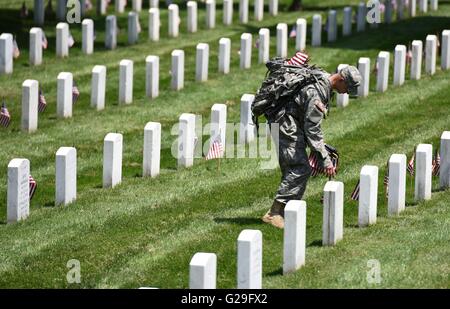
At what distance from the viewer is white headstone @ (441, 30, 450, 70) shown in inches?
1024

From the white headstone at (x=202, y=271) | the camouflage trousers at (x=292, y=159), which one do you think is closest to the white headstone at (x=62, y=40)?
the camouflage trousers at (x=292, y=159)

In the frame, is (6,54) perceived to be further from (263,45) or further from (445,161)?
(445,161)

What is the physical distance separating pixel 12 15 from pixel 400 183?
55.8ft

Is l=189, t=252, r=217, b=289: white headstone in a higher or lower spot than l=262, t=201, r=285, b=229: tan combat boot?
higher

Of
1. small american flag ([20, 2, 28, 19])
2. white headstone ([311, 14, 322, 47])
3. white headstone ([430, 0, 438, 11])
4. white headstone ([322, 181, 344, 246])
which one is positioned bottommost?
white headstone ([430, 0, 438, 11])

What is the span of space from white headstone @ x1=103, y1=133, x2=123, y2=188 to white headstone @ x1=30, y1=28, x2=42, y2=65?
8916 mm

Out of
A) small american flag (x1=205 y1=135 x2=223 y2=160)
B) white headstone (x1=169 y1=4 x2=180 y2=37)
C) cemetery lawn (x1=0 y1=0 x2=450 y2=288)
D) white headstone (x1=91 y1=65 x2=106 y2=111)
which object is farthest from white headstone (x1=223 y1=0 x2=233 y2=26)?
small american flag (x1=205 y1=135 x2=223 y2=160)

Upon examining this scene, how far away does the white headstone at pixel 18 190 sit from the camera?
16609 millimetres

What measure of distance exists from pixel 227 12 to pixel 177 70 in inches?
262

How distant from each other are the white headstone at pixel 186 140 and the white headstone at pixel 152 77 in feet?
15.8

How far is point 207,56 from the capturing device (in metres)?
25.6

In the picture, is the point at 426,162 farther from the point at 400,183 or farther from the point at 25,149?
the point at 25,149

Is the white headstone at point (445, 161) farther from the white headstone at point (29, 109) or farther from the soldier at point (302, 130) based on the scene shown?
the white headstone at point (29, 109)

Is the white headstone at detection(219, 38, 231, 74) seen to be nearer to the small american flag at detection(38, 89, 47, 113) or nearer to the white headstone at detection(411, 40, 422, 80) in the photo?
the white headstone at detection(411, 40, 422, 80)
